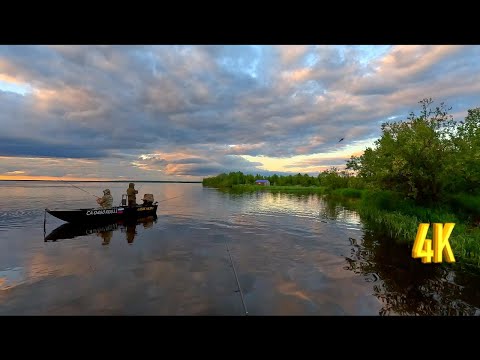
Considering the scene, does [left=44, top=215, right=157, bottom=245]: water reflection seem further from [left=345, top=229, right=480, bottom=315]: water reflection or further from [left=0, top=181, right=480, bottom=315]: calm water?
[left=345, top=229, right=480, bottom=315]: water reflection

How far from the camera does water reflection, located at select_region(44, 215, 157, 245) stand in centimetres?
1923

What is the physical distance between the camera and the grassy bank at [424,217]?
1593 centimetres

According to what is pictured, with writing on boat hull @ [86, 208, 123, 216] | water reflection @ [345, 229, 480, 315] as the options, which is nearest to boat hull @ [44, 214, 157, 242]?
writing on boat hull @ [86, 208, 123, 216]

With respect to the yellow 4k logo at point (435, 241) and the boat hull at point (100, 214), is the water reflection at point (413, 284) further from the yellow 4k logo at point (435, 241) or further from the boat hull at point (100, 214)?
the boat hull at point (100, 214)

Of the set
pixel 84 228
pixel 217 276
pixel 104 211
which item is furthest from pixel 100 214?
pixel 217 276

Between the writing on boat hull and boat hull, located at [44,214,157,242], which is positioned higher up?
the writing on boat hull

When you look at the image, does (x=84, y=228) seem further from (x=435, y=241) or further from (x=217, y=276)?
(x=435, y=241)

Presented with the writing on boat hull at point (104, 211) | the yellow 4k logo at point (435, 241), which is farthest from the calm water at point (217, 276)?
the yellow 4k logo at point (435, 241)

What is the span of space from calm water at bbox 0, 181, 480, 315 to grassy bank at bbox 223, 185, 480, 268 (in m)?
2.34

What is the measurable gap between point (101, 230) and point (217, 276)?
554 inches
